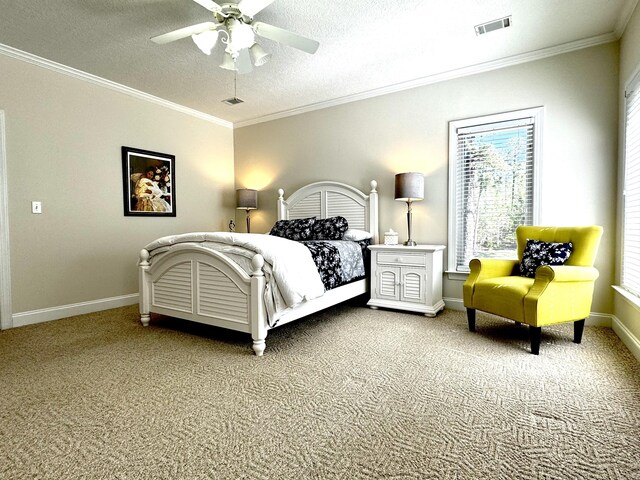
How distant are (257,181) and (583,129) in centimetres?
402

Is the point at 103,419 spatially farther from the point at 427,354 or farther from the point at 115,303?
the point at 115,303

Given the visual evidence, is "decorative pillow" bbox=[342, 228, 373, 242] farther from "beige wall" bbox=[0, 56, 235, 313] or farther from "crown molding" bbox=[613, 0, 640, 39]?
"crown molding" bbox=[613, 0, 640, 39]

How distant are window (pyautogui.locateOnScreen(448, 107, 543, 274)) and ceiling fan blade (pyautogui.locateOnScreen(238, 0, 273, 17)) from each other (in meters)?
2.38

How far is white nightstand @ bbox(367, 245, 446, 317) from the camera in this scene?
3459mm

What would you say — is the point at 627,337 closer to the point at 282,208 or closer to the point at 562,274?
the point at 562,274

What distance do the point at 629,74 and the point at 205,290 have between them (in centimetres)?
377

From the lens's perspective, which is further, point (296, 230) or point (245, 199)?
point (245, 199)

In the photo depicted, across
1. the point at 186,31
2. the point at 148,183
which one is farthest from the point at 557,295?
the point at 148,183

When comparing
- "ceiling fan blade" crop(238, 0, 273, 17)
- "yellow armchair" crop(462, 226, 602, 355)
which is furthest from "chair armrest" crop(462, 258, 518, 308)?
"ceiling fan blade" crop(238, 0, 273, 17)

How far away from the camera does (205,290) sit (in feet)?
8.97

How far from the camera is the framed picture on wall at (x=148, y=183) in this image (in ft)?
13.4

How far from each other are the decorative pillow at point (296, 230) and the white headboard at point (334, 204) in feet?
1.33

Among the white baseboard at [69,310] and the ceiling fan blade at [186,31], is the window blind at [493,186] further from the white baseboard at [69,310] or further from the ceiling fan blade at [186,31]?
the white baseboard at [69,310]

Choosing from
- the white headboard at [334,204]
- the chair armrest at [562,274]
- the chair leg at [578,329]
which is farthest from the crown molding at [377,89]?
the chair leg at [578,329]
